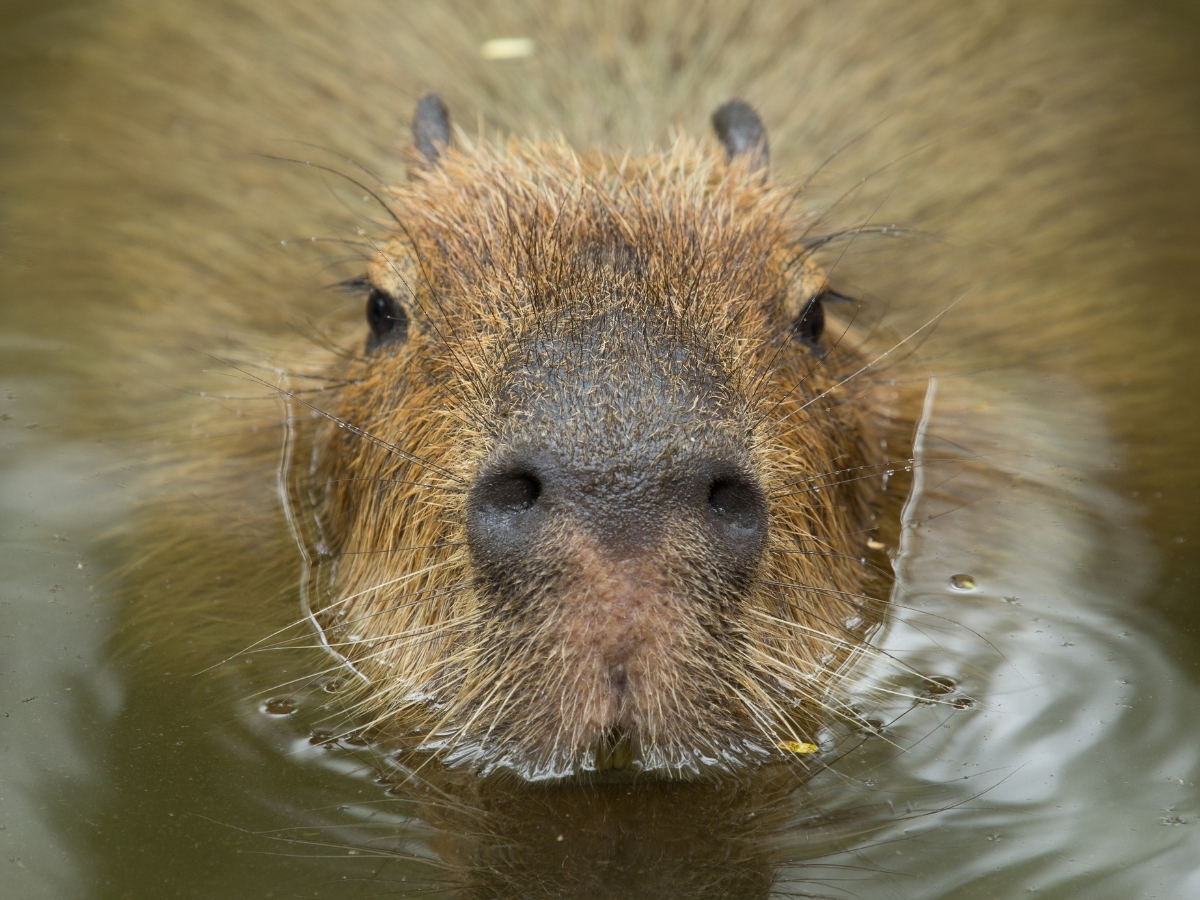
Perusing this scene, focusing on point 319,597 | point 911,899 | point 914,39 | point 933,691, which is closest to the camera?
point 911,899

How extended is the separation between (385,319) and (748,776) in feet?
5.30

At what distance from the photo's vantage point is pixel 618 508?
279 cm

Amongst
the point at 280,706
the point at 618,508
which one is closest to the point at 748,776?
the point at 618,508

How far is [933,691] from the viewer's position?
139 inches

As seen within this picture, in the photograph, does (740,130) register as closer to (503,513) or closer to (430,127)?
(430,127)

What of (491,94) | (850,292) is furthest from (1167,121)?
(491,94)

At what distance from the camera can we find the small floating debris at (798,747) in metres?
3.20

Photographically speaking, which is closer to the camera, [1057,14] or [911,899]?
Result: [911,899]

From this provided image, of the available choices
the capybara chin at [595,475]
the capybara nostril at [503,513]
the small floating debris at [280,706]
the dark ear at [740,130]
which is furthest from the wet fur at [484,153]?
the capybara nostril at [503,513]

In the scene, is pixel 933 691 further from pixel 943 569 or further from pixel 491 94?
pixel 491 94

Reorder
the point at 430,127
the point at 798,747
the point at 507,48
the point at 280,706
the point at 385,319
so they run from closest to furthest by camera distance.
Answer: the point at 798,747
the point at 280,706
the point at 385,319
the point at 430,127
the point at 507,48

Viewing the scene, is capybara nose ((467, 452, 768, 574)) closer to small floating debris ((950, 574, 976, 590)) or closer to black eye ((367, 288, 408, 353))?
black eye ((367, 288, 408, 353))

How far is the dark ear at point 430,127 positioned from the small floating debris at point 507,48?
1.51 metres

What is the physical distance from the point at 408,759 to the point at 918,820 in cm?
110
